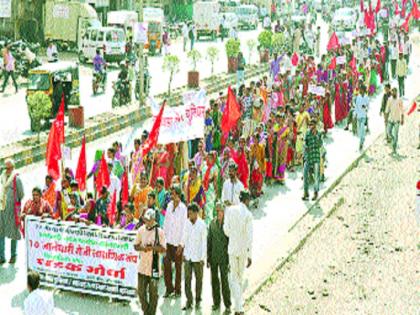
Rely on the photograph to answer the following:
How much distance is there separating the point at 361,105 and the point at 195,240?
10451 mm

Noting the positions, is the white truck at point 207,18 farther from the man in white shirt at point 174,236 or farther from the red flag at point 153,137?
the man in white shirt at point 174,236

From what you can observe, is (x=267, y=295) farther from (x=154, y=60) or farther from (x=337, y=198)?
(x=154, y=60)

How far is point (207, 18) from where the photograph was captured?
4872cm

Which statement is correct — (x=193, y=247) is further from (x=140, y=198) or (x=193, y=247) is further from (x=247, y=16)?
(x=247, y=16)

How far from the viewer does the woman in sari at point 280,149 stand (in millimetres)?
16875

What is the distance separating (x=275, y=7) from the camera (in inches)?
2608

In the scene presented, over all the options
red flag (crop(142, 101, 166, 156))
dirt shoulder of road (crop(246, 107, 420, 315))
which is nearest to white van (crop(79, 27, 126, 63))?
dirt shoulder of road (crop(246, 107, 420, 315))

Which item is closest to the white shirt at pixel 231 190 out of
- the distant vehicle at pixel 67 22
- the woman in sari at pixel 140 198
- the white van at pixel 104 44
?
the woman in sari at pixel 140 198

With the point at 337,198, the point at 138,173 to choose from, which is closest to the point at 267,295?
the point at 138,173

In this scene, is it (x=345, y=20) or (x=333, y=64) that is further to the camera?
(x=345, y=20)

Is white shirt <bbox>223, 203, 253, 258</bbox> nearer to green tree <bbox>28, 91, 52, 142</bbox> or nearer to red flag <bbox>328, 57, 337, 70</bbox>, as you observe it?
green tree <bbox>28, 91, 52, 142</bbox>

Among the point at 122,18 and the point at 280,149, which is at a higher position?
the point at 122,18

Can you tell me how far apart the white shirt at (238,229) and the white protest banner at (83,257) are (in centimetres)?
114

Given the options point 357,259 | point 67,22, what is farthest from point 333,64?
point 67,22
